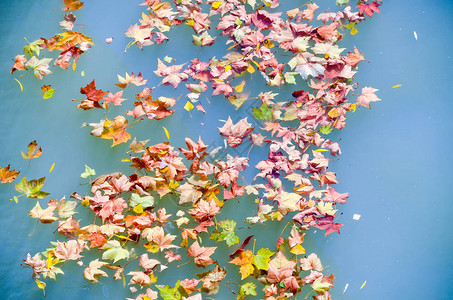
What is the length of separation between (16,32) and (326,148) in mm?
1490

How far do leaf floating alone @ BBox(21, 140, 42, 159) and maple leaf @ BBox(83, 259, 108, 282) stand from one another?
1.73 ft

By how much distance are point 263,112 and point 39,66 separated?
1016mm

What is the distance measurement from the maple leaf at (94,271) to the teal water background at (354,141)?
0.07m

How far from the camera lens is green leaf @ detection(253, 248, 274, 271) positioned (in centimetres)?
148

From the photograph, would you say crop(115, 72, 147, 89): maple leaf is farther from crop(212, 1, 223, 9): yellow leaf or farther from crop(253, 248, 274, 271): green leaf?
crop(253, 248, 274, 271): green leaf

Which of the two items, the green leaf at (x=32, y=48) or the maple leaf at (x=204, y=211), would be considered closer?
the maple leaf at (x=204, y=211)

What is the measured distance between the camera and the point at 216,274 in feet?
4.86

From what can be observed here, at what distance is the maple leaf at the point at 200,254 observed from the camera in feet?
4.86

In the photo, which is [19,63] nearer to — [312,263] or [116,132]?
[116,132]

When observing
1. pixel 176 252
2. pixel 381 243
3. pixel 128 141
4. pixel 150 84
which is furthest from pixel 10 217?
pixel 381 243

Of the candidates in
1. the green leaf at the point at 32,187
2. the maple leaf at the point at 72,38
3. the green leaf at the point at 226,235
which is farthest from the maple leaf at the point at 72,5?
the green leaf at the point at 226,235

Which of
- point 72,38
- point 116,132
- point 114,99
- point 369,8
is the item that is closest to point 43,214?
point 116,132

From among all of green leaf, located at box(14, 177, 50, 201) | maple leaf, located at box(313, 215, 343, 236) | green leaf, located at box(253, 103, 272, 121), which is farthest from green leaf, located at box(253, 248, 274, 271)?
green leaf, located at box(14, 177, 50, 201)

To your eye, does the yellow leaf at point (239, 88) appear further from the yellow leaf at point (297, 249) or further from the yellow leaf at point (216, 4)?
the yellow leaf at point (297, 249)
